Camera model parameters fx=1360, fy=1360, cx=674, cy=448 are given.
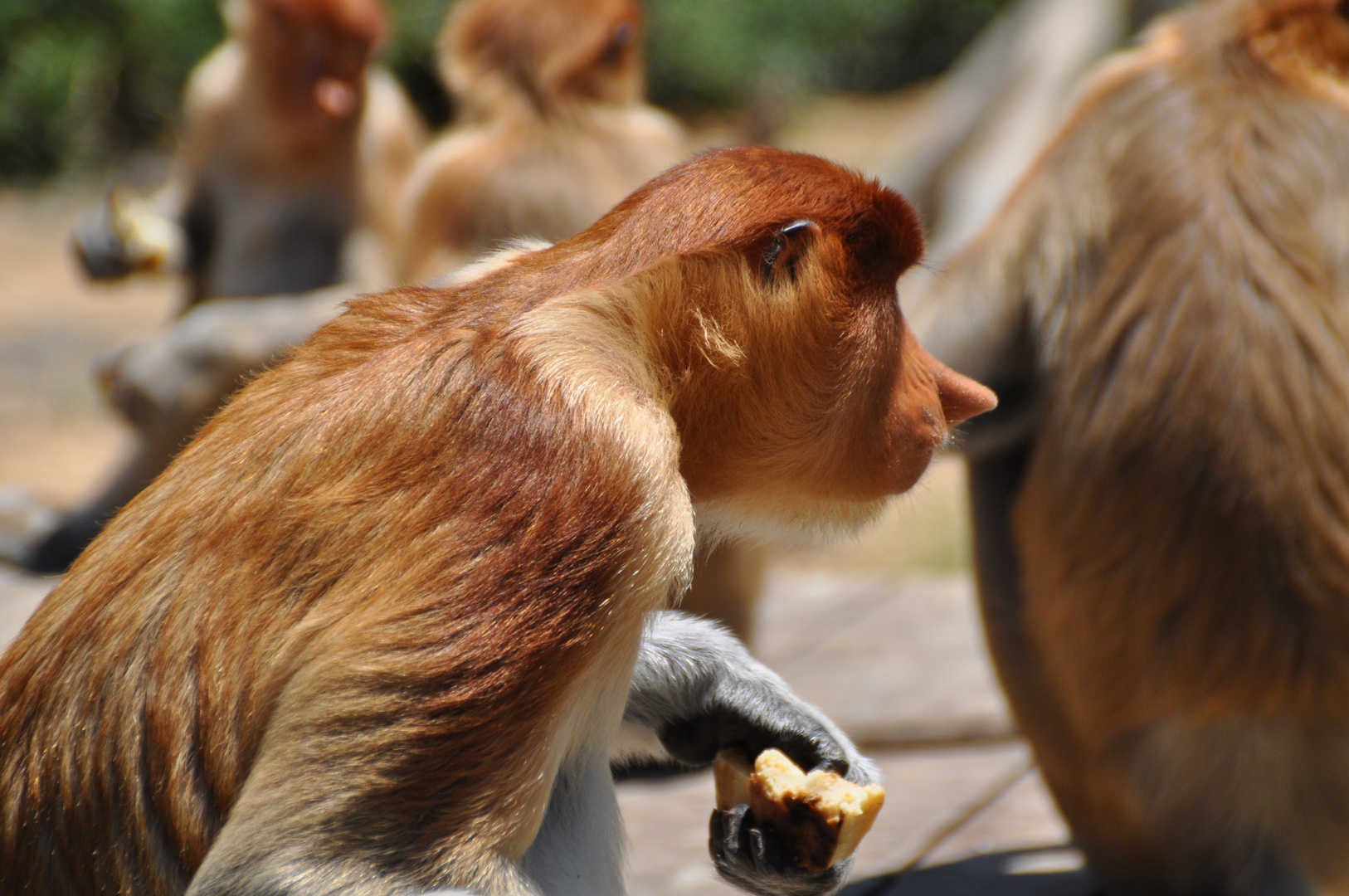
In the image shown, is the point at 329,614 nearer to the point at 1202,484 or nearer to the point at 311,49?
the point at 1202,484

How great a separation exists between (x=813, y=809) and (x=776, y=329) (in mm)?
617

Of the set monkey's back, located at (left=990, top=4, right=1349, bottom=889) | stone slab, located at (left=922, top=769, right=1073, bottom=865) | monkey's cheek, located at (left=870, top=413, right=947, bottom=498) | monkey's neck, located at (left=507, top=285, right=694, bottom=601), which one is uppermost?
monkey's neck, located at (left=507, top=285, right=694, bottom=601)

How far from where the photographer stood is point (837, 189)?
1809 millimetres

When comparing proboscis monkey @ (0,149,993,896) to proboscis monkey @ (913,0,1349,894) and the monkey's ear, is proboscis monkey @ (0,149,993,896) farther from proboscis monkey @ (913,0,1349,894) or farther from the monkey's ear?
proboscis monkey @ (913,0,1349,894)

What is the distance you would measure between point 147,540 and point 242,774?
0.32 metres

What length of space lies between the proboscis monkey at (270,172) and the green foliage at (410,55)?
8101 mm

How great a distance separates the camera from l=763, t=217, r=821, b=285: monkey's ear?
1737mm

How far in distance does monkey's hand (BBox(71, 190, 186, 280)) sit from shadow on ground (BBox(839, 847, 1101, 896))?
3.04 metres

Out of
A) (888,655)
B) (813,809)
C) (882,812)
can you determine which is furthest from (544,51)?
(813,809)

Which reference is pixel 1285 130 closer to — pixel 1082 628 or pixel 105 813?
pixel 1082 628

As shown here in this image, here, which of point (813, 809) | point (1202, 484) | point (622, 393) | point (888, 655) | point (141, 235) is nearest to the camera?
point (622, 393)

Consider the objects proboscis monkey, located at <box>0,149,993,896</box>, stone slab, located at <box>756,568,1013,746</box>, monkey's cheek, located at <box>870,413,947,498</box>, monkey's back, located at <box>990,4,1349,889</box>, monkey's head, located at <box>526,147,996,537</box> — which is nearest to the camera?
proboscis monkey, located at <box>0,149,993,896</box>

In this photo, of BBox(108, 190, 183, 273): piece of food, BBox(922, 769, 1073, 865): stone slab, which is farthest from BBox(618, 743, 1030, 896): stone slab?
BBox(108, 190, 183, 273): piece of food

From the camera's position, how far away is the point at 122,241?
4477 mm
